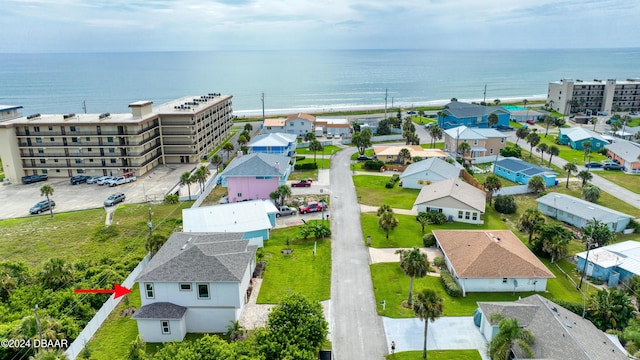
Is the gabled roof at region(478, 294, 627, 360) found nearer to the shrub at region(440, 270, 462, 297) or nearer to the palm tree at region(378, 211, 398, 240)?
the shrub at region(440, 270, 462, 297)

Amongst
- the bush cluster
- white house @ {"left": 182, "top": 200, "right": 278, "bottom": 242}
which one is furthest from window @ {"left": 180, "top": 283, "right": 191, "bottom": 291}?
the bush cluster

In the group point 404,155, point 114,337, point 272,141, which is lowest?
point 114,337

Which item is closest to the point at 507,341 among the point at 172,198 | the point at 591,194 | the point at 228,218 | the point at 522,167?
the point at 228,218

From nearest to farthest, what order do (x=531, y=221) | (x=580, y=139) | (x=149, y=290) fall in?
1. (x=149, y=290)
2. (x=531, y=221)
3. (x=580, y=139)

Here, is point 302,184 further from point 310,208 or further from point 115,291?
point 115,291

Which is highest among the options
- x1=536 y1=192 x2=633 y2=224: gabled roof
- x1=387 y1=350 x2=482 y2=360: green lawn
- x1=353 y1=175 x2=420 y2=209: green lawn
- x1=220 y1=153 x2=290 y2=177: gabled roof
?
x1=220 y1=153 x2=290 y2=177: gabled roof

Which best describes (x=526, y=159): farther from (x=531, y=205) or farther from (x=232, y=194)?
(x=232, y=194)
